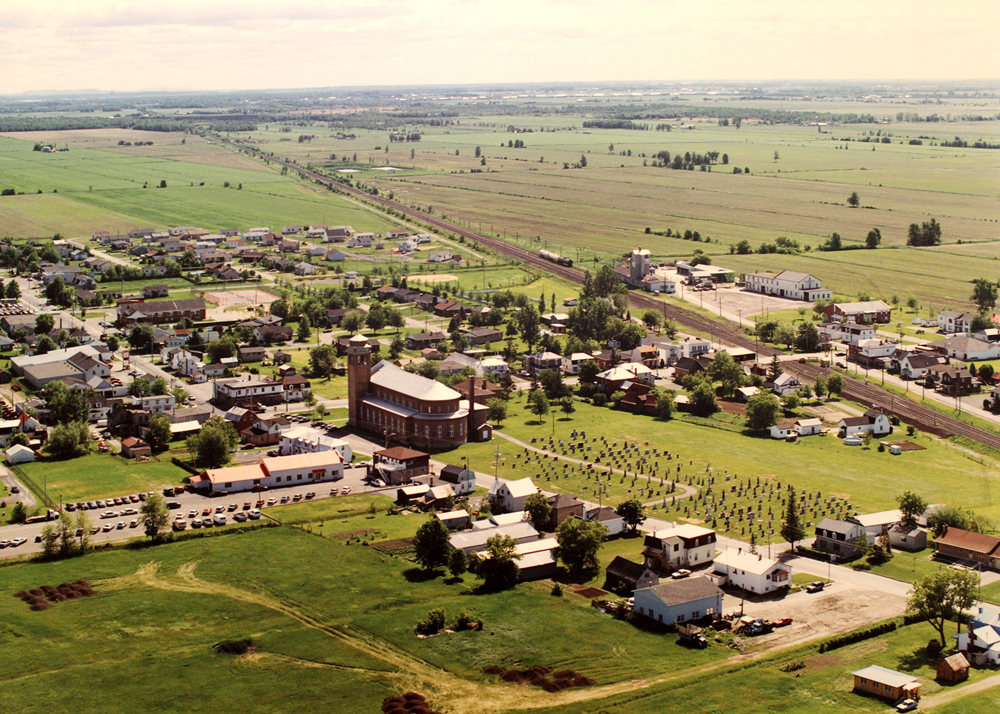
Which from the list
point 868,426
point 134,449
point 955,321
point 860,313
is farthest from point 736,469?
point 955,321

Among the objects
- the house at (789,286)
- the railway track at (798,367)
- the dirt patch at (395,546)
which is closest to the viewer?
the dirt patch at (395,546)

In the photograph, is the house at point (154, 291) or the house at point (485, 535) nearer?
the house at point (485, 535)

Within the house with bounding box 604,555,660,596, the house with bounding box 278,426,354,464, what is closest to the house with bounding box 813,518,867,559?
the house with bounding box 604,555,660,596

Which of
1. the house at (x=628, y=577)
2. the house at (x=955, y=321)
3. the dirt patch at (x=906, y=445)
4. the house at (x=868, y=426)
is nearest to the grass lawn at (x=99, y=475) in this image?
the house at (x=628, y=577)

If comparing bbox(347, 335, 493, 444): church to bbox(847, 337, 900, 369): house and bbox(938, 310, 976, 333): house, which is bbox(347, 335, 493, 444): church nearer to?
bbox(847, 337, 900, 369): house

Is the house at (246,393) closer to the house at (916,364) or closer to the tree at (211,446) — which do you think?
the tree at (211,446)

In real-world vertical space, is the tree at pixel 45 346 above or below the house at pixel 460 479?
above

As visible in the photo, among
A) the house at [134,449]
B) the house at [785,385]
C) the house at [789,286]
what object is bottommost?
the house at [134,449]

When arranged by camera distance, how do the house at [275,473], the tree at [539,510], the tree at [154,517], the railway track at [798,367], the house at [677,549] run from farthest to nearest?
Result: the railway track at [798,367] < the house at [275,473] < the tree at [539,510] < the tree at [154,517] < the house at [677,549]
